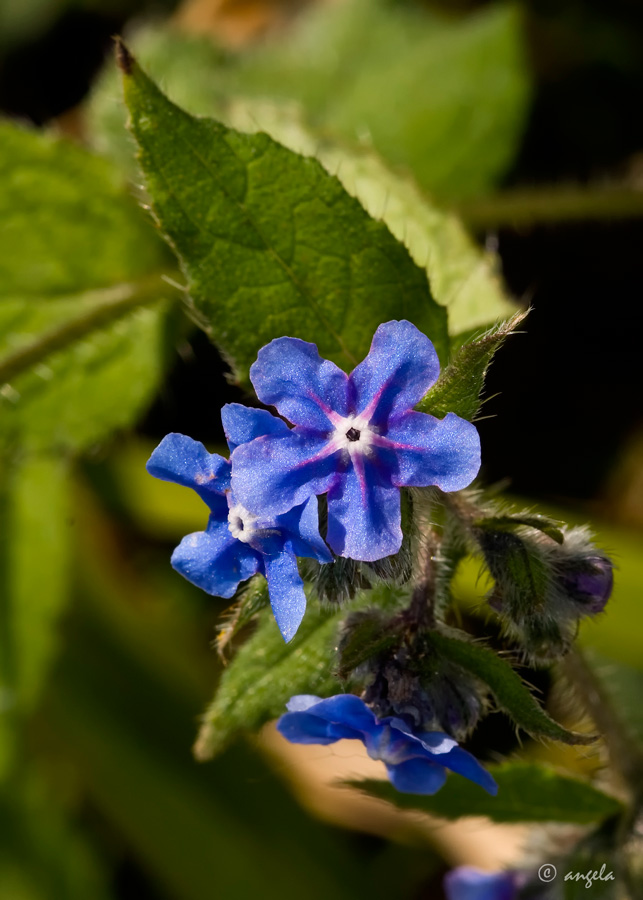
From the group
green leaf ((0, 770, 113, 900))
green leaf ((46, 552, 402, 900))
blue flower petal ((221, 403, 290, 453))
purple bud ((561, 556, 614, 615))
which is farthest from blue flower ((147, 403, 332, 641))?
green leaf ((0, 770, 113, 900))

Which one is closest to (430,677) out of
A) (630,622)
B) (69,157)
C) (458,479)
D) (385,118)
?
(458,479)

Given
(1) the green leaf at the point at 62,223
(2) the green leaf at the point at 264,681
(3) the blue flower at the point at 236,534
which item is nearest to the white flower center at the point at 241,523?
(3) the blue flower at the point at 236,534

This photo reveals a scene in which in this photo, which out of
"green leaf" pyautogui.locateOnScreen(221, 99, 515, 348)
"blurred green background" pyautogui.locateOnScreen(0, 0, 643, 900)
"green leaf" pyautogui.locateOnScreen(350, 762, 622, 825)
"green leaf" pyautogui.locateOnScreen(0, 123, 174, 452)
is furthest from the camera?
"blurred green background" pyautogui.locateOnScreen(0, 0, 643, 900)

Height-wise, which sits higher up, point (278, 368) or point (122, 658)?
point (278, 368)

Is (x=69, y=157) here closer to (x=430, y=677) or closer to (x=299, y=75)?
(x=299, y=75)

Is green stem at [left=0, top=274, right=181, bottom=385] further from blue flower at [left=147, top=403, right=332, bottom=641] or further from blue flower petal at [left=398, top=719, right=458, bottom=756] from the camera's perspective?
blue flower petal at [left=398, top=719, right=458, bottom=756]

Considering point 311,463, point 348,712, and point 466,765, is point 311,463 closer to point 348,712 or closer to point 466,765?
point 348,712
